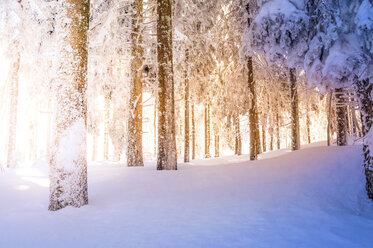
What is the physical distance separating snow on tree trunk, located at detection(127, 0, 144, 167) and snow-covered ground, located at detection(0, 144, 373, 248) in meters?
1.83

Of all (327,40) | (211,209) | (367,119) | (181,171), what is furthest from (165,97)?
(367,119)

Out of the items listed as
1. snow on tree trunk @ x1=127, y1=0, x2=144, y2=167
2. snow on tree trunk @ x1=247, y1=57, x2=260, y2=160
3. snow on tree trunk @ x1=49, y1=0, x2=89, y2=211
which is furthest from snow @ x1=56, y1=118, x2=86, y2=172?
snow on tree trunk @ x1=247, y1=57, x2=260, y2=160

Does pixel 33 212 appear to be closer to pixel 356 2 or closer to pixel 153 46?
pixel 356 2

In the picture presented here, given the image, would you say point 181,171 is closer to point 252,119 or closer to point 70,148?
point 70,148

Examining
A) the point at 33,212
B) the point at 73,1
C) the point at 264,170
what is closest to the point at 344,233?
the point at 264,170

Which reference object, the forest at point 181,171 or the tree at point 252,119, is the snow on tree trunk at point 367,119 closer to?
the forest at point 181,171

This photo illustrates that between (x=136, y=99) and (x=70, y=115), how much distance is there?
4.87 meters

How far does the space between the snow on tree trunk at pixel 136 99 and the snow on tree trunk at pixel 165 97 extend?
4.49ft

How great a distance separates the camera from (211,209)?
4543 mm

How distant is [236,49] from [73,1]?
8.90m

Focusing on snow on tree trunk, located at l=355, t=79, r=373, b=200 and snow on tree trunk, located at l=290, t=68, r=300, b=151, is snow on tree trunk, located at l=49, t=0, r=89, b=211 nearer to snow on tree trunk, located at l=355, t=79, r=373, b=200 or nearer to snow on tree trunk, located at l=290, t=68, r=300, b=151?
snow on tree trunk, located at l=355, t=79, r=373, b=200

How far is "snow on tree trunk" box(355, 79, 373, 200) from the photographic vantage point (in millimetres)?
4766

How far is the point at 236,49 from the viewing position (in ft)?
39.8

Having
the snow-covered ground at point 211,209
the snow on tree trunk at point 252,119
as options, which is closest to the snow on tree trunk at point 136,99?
the snow-covered ground at point 211,209
